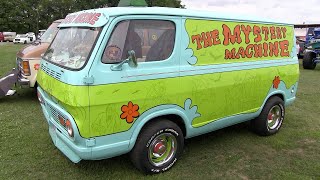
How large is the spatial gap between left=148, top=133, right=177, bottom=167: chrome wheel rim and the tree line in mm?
59015

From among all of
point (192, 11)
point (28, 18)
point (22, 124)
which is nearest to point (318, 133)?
point (192, 11)

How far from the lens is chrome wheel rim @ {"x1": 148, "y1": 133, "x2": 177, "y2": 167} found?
3.80m

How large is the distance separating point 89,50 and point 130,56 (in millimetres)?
448

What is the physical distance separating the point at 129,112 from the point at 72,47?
110 cm

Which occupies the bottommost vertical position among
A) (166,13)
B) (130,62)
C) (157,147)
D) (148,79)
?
(157,147)

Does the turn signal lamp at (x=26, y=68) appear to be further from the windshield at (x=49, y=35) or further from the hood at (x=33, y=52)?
the windshield at (x=49, y=35)

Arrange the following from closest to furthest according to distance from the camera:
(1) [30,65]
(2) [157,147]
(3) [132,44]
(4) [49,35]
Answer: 1. (3) [132,44]
2. (2) [157,147]
3. (1) [30,65]
4. (4) [49,35]

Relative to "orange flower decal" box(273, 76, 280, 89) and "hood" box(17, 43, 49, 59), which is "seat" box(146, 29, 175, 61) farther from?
"hood" box(17, 43, 49, 59)

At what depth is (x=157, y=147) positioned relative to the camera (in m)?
3.85

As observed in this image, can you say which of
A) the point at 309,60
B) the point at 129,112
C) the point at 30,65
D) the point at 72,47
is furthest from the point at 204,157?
the point at 309,60

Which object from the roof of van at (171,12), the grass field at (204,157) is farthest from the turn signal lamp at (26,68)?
the roof of van at (171,12)

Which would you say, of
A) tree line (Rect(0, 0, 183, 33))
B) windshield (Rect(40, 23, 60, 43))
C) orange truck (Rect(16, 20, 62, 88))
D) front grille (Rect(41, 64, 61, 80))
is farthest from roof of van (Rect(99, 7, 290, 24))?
tree line (Rect(0, 0, 183, 33))

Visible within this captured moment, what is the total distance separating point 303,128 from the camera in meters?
5.72

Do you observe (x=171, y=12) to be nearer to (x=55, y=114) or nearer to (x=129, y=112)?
(x=129, y=112)
